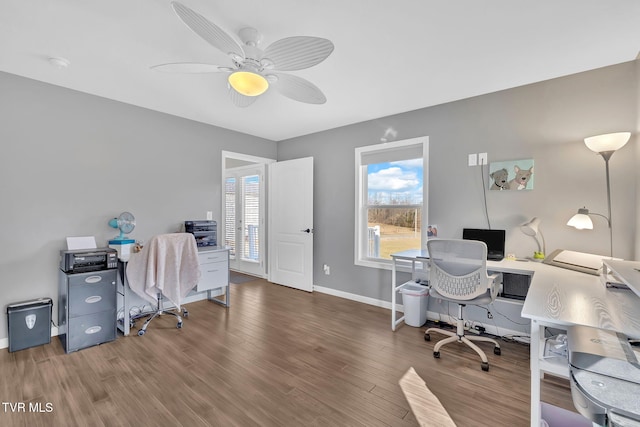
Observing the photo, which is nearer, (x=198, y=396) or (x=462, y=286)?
(x=198, y=396)

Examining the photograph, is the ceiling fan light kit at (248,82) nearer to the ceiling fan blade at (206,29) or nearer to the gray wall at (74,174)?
the ceiling fan blade at (206,29)

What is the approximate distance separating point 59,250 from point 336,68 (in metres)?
3.23

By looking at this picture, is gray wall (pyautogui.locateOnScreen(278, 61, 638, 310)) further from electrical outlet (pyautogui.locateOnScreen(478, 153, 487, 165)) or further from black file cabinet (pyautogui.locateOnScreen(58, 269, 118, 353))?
black file cabinet (pyautogui.locateOnScreen(58, 269, 118, 353))

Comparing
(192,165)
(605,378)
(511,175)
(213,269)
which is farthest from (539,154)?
(192,165)

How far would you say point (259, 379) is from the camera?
2061mm

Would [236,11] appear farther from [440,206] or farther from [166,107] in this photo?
[440,206]

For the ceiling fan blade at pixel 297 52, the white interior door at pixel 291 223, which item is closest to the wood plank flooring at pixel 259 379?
the white interior door at pixel 291 223

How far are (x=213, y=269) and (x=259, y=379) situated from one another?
1.77 meters

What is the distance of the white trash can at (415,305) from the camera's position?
3000 mm

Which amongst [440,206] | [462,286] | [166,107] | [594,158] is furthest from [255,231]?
[594,158]

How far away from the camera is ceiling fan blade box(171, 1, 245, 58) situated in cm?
132

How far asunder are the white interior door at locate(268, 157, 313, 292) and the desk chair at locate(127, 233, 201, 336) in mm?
1706

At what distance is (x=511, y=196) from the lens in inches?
109

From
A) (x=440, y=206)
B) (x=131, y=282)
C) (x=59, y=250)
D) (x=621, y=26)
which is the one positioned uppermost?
(x=621, y=26)
